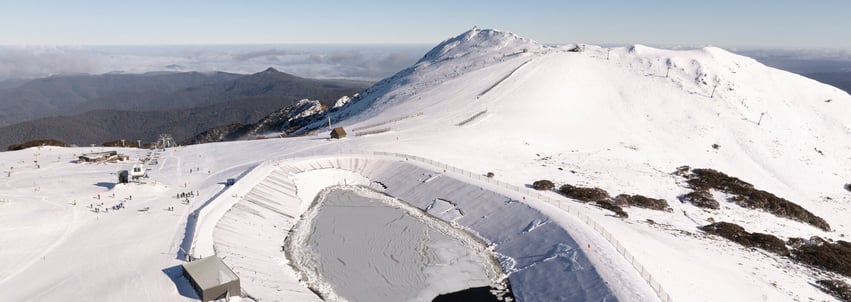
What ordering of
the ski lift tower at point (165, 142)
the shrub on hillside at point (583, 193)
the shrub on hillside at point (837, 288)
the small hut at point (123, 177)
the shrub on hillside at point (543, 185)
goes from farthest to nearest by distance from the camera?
the ski lift tower at point (165, 142) < the shrub on hillside at point (543, 185) < the shrub on hillside at point (583, 193) < the small hut at point (123, 177) < the shrub on hillside at point (837, 288)

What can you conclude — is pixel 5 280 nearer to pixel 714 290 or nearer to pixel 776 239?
pixel 714 290

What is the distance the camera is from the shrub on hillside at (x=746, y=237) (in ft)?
135

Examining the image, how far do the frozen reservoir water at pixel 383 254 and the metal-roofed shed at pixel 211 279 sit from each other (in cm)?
711

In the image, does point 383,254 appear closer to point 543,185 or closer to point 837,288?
point 543,185

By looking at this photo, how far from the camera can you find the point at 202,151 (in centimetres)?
7069

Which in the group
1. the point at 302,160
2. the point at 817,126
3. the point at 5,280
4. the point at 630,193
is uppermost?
the point at 5,280

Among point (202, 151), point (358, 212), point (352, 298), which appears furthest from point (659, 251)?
point (202, 151)

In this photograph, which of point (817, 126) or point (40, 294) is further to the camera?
point (817, 126)

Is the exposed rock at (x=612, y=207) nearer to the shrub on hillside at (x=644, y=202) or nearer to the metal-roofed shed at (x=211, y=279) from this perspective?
the shrub on hillside at (x=644, y=202)

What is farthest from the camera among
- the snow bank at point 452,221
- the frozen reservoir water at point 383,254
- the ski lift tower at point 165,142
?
the ski lift tower at point 165,142

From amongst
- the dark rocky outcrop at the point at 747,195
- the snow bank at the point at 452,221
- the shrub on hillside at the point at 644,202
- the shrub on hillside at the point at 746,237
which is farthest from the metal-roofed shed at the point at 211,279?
the dark rocky outcrop at the point at 747,195

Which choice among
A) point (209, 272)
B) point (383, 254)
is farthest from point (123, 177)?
point (383, 254)

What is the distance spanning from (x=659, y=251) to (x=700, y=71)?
86431 mm

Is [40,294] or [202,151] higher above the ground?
[40,294]
